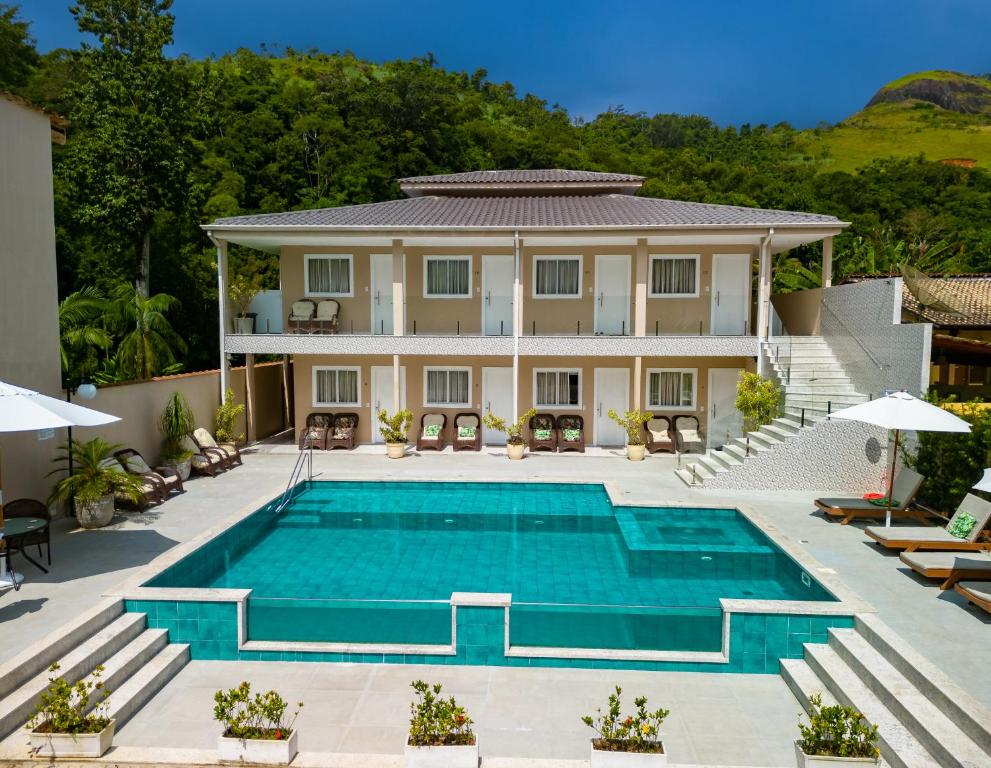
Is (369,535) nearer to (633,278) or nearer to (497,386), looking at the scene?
(497,386)

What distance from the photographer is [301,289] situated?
70.1 feet

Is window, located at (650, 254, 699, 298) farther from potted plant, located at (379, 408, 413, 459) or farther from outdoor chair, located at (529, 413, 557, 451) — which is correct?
potted plant, located at (379, 408, 413, 459)

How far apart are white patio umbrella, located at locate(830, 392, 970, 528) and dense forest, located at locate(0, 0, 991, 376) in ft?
61.9

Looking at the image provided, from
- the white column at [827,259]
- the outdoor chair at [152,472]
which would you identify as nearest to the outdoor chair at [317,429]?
the outdoor chair at [152,472]

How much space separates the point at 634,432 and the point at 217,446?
426 inches

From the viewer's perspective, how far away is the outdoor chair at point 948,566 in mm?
8961

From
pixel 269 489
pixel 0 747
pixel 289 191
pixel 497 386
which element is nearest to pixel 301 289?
pixel 497 386

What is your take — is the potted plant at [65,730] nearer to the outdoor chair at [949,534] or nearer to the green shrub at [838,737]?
the green shrub at [838,737]

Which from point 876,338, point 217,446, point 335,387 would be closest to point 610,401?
point 876,338

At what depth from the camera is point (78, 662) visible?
7.25 metres

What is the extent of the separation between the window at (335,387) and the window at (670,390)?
29.0 feet

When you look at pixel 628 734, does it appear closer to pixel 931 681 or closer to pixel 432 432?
pixel 931 681

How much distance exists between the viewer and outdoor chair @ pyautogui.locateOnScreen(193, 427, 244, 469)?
17.3 meters

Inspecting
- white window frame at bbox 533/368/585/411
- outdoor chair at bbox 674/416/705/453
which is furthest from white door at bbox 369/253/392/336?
outdoor chair at bbox 674/416/705/453
